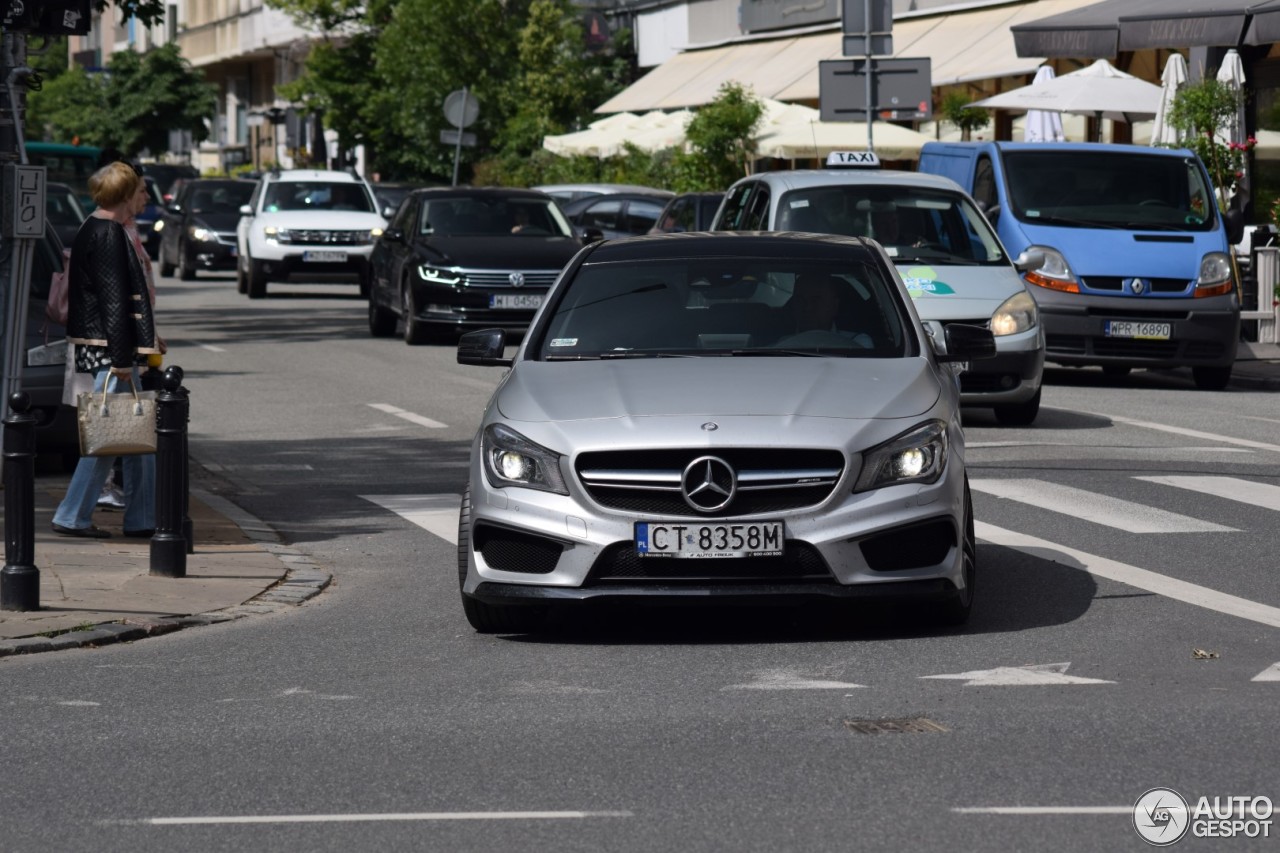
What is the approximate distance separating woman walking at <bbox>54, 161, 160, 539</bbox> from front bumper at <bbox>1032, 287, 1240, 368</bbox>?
33.9 feet

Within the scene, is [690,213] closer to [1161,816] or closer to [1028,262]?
[1028,262]

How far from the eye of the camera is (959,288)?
16.7 m

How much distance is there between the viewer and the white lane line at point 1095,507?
1138cm

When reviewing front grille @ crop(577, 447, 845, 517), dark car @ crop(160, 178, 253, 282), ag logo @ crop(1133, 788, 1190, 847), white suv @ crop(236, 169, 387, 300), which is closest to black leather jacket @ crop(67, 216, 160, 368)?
front grille @ crop(577, 447, 845, 517)

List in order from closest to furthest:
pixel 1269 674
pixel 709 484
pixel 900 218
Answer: pixel 1269 674, pixel 709 484, pixel 900 218

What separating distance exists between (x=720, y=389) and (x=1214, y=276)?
40.9 ft

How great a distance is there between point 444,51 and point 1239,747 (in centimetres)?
4752

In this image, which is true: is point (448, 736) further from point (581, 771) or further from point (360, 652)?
point (360, 652)

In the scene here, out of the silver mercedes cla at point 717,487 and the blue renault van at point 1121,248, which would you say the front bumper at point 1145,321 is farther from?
the silver mercedes cla at point 717,487

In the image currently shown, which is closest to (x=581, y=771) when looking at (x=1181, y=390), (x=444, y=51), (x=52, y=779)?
(x=52, y=779)

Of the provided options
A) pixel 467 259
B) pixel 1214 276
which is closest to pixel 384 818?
pixel 1214 276

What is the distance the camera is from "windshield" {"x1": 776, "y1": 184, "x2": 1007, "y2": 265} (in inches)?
678

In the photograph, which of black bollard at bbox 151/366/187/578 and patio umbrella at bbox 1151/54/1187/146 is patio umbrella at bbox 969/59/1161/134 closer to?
patio umbrella at bbox 1151/54/1187/146

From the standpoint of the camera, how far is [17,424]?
8977 millimetres
